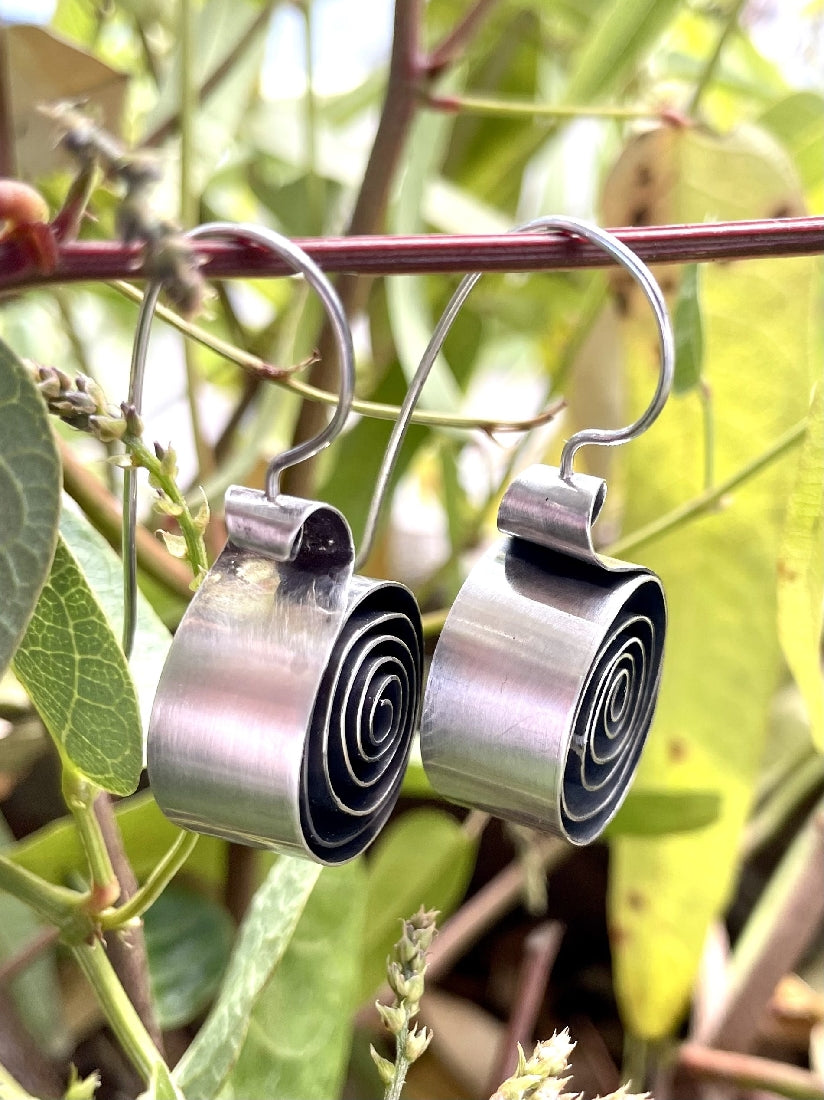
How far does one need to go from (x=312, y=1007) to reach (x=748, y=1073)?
0.26m

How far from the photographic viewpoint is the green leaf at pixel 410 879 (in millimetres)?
457

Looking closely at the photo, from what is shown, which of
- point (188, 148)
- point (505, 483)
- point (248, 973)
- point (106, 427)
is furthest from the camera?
point (505, 483)

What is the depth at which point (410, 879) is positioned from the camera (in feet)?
1.51

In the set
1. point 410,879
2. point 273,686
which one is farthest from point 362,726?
point 410,879

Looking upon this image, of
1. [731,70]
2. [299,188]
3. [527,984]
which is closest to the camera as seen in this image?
[527,984]

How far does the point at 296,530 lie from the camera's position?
21 centimetres

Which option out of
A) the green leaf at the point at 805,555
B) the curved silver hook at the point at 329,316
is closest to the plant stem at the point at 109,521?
the curved silver hook at the point at 329,316

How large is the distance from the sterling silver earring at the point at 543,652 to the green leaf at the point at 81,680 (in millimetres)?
64

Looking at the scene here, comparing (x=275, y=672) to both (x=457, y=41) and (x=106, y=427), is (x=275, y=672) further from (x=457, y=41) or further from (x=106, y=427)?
(x=457, y=41)

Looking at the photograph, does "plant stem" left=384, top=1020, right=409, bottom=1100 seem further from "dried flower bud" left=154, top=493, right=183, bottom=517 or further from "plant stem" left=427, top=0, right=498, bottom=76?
"plant stem" left=427, top=0, right=498, bottom=76

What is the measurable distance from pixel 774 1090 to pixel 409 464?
13.1 inches

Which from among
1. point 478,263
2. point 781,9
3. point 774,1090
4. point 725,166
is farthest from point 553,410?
point 781,9

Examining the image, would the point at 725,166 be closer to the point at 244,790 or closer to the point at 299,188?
the point at 299,188

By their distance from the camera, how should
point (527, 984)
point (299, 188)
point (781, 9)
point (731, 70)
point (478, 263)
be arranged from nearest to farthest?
point (478, 263)
point (527, 984)
point (299, 188)
point (731, 70)
point (781, 9)
